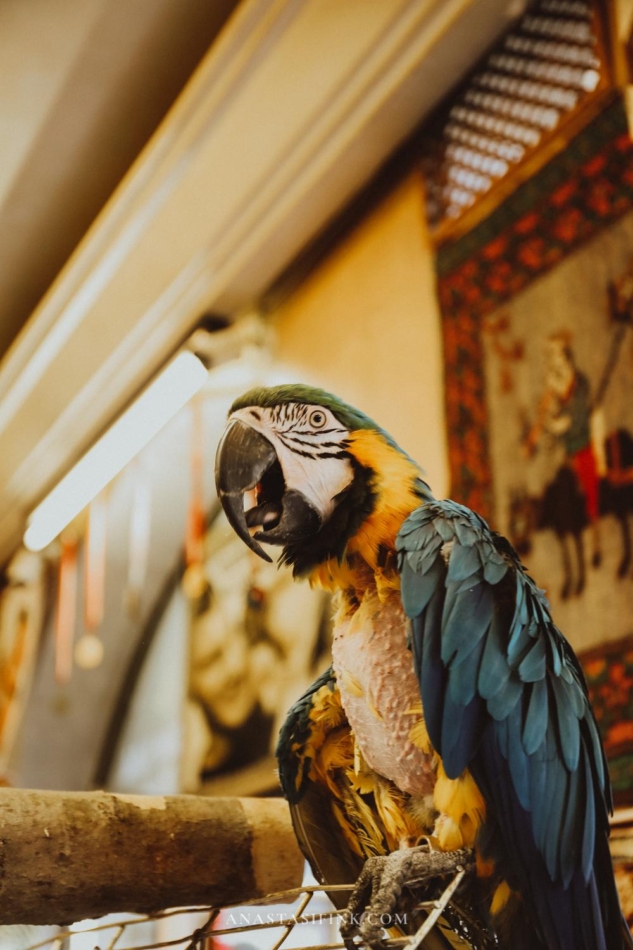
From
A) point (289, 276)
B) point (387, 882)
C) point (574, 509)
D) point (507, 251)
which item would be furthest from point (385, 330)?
point (387, 882)

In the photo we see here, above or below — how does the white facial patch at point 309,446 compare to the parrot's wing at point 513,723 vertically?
above

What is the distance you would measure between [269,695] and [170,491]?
1273mm

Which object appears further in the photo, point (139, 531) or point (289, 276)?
point (139, 531)

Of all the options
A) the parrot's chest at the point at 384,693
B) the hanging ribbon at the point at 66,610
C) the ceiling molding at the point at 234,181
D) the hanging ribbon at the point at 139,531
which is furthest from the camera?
the hanging ribbon at the point at 66,610

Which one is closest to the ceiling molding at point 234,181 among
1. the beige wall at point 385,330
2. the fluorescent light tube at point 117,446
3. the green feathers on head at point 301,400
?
the beige wall at point 385,330

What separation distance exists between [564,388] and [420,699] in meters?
1.46

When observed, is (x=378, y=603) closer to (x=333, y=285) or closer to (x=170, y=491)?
(x=333, y=285)

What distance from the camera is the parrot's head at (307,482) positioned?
1003 mm

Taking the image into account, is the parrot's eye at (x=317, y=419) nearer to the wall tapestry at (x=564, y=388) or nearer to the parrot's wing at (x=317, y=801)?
the parrot's wing at (x=317, y=801)

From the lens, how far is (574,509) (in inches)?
85.4

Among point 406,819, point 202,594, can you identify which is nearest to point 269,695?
point 202,594

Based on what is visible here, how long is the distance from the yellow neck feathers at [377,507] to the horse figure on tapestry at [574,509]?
1.09 m

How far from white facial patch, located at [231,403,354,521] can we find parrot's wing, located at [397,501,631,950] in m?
0.10

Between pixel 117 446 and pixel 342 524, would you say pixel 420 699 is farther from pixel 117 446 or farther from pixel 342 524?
pixel 117 446
